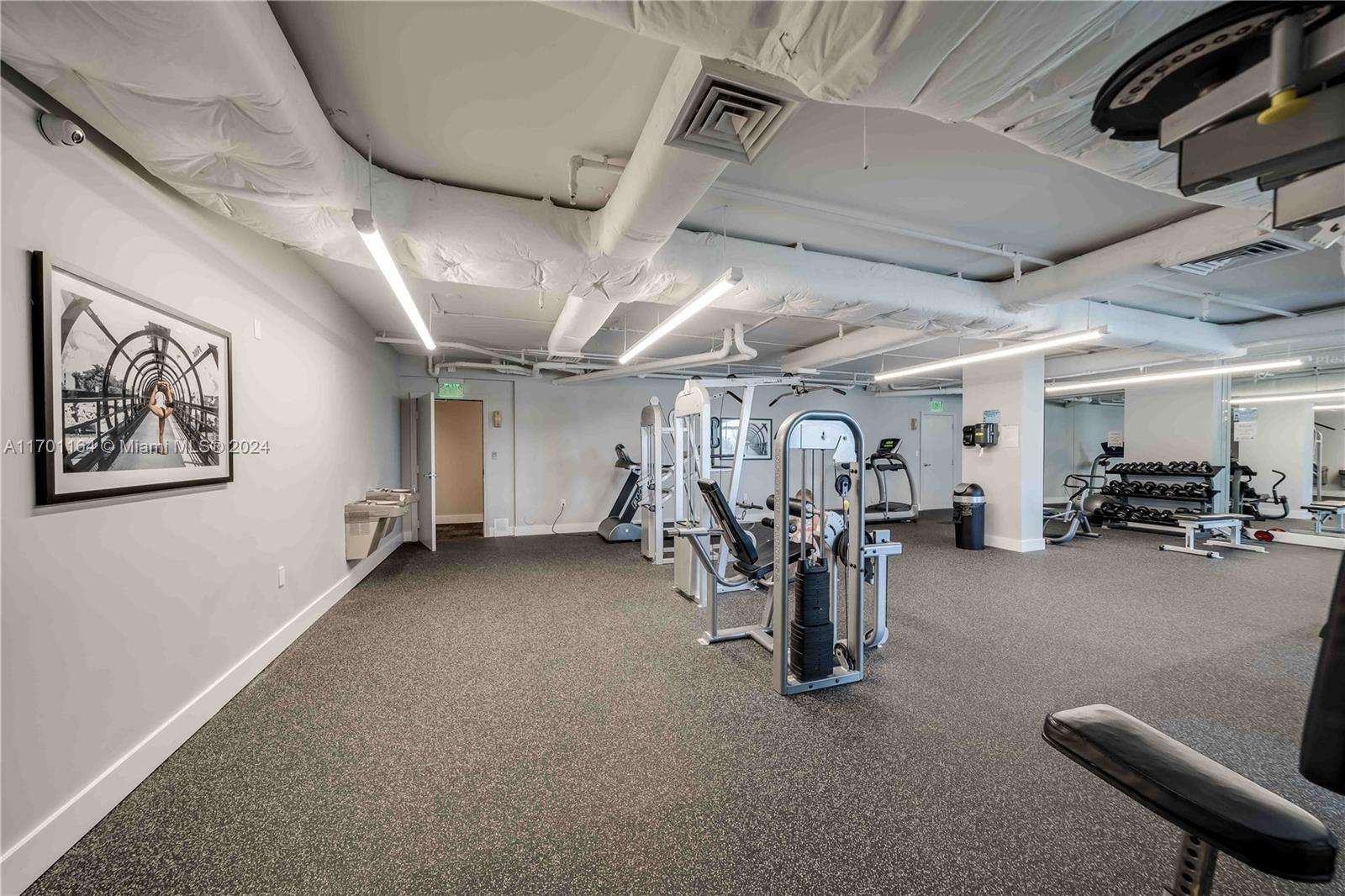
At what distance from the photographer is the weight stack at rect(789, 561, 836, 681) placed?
2.80m

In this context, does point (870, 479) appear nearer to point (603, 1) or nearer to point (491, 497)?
point (491, 497)

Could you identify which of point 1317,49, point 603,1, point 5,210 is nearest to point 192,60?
point 5,210

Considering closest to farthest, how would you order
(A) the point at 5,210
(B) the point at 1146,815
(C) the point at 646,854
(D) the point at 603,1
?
(D) the point at 603,1 < (A) the point at 5,210 < (C) the point at 646,854 < (B) the point at 1146,815

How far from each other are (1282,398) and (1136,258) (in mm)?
7673

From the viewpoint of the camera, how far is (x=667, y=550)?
6.62 metres

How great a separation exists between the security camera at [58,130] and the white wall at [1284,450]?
522 inches

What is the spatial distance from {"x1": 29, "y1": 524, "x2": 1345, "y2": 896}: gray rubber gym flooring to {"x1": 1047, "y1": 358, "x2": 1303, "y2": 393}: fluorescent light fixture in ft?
Result: 12.8

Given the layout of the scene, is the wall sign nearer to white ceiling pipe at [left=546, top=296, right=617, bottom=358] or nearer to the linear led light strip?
the linear led light strip

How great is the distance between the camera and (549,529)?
8.24 meters

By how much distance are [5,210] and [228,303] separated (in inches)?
51.1

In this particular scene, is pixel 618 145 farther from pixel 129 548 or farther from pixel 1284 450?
pixel 1284 450

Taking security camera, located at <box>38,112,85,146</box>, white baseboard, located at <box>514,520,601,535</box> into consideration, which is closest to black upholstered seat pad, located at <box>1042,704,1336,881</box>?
security camera, located at <box>38,112,85,146</box>

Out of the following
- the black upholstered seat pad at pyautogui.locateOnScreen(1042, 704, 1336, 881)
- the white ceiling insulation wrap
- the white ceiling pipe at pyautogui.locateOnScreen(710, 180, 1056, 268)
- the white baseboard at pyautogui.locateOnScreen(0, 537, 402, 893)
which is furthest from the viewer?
the white ceiling pipe at pyautogui.locateOnScreen(710, 180, 1056, 268)

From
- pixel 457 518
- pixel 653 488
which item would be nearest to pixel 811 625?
pixel 653 488
